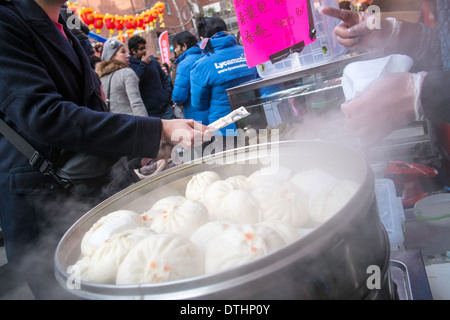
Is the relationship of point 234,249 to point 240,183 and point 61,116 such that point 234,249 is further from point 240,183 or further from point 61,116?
point 61,116

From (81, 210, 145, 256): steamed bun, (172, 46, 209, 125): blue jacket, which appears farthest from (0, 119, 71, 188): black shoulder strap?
(172, 46, 209, 125): blue jacket

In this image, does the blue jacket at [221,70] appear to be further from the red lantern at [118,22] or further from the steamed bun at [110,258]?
the red lantern at [118,22]

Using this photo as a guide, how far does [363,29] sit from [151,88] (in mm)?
5103

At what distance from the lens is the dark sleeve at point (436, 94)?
1416 mm

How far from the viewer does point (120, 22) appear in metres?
14.6

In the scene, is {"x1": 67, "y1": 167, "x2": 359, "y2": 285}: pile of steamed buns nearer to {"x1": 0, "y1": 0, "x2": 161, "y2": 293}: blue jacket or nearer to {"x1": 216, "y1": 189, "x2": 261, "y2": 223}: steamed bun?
{"x1": 216, "y1": 189, "x2": 261, "y2": 223}: steamed bun

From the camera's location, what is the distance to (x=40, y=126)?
1.58 m

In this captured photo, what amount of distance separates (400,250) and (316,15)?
209 cm

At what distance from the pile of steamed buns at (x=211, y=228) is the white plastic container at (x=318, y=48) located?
1.76 m

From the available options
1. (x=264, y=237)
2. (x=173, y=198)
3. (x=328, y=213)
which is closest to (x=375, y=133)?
(x=328, y=213)

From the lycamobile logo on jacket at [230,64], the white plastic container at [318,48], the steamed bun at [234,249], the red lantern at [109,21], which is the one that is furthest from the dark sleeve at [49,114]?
the red lantern at [109,21]

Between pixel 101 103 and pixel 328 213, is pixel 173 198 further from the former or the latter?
pixel 101 103

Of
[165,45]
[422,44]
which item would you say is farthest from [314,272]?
[165,45]

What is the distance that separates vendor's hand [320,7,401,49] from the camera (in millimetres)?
1700
